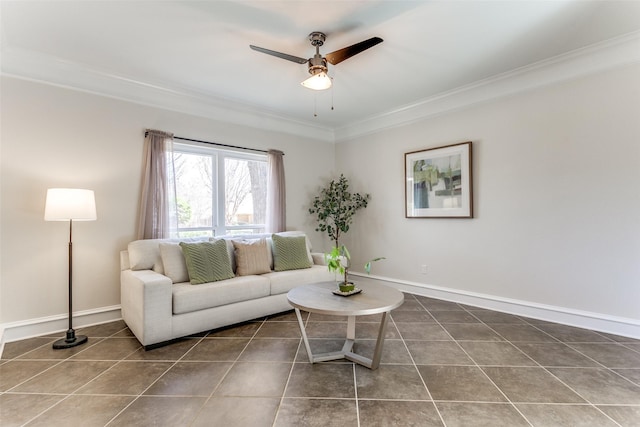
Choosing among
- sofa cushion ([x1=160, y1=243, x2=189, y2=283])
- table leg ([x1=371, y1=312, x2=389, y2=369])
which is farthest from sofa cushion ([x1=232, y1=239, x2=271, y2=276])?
table leg ([x1=371, y1=312, x2=389, y2=369])

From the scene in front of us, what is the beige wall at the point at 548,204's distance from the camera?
2773 mm

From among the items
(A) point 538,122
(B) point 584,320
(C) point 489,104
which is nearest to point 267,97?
(C) point 489,104

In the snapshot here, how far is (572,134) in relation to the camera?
3.03m

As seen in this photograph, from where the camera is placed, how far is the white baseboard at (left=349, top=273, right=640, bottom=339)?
2.76m

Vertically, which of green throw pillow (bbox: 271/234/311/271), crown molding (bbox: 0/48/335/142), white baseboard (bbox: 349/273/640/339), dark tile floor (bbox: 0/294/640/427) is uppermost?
crown molding (bbox: 0/48/335/142)

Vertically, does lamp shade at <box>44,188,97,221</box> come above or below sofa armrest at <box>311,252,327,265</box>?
above

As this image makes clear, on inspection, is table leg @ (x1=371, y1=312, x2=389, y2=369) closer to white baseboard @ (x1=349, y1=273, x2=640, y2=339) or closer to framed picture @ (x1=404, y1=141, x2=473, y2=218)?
white baseboard @ (x1=349, y1=273, x2=640, y2=339)

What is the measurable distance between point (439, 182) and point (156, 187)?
3.66m

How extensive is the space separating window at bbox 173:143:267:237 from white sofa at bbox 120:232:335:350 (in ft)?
2.12

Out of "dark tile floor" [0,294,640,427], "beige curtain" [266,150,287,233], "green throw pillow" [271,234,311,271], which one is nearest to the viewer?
"dark tile floor" [0,294,640,427]

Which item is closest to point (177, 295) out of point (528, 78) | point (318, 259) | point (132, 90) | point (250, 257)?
point (250, 257)

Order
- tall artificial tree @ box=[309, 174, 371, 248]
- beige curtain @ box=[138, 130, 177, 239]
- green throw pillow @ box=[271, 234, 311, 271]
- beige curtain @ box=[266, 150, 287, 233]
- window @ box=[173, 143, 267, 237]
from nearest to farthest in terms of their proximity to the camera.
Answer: beige curtain @ box=[138, 130, 177, 239]
green throw pillow @ box=[271, 234, 311, 271]
window @ box=[173, 143, 267, 237]
beige curtain @ box=[266, 150, 287, 233]
tall artificial tree @ box=[309, 174, 371, 248]

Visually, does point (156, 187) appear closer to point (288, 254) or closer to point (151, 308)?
point (151, 308)

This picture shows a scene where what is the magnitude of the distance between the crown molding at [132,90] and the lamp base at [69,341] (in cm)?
251
